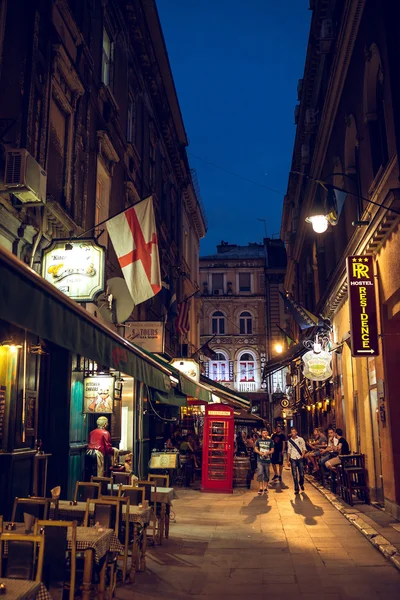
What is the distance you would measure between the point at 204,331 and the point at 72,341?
50501 millimetres

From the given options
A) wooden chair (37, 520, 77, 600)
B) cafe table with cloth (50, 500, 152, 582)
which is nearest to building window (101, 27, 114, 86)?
cafe table with cloth (50, 500, 152, 582)

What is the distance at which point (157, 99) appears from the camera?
23906 mm

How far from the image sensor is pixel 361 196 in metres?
13.8

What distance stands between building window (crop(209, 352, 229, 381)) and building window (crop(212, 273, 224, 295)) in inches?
254

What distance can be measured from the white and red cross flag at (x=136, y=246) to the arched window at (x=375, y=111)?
18.5ft

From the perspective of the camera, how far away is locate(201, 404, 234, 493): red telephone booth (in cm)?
1798

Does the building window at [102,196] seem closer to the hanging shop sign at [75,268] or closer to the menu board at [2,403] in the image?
the hanging shop sign at [75,268]

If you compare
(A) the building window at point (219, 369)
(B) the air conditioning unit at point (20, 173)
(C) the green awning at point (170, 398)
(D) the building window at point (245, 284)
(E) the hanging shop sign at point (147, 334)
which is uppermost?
(D) the building window at point (245, 284)

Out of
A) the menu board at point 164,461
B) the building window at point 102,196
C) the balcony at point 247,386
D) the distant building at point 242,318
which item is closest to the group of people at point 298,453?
the menu board at point 164,461

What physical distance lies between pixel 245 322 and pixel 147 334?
3894cm

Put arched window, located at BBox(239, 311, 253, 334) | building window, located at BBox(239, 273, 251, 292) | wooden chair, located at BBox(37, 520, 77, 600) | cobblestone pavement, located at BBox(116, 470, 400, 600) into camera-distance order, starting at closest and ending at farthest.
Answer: wooden chair, located at BBox(37, 520, 77, 600)
cobblestone pavement, located at BBox(116, 470, 400, 600)
arched window, located at BBox(239, 311, 253, 334)
building window, located at BBox(239, 273, 251, 292)

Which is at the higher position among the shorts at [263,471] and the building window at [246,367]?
the building window at [246,367]

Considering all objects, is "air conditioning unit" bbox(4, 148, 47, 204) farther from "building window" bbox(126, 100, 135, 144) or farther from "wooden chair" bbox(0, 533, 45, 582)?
"building window" bbox(126, 100, 135, 144)

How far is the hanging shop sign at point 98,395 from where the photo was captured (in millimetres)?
12820
